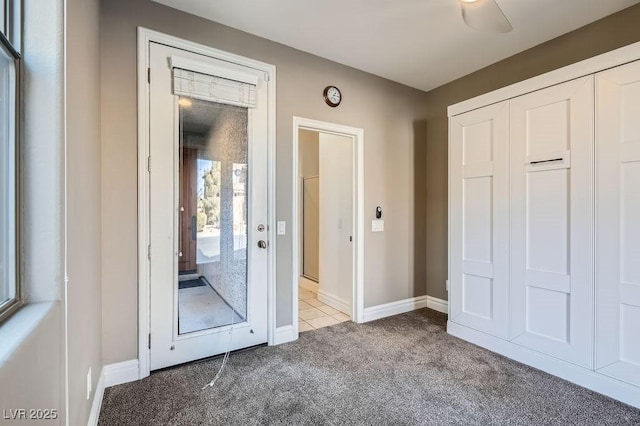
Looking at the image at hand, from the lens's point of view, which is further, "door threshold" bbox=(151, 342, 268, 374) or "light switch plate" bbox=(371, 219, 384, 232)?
"light switch plate" bbox=(371, 219, 384, 232)

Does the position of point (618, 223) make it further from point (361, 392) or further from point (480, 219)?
point (361, 392)

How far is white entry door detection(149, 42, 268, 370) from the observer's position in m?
2.32

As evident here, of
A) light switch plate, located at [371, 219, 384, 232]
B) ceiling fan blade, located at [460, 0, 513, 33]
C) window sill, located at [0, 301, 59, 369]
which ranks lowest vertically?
window sill, located at [0, 301, 59, 369]

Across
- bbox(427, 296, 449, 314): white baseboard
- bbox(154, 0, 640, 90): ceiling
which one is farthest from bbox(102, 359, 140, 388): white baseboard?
bbox(427, 296, 449, 314): white baseboard

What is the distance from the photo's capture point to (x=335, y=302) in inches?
153

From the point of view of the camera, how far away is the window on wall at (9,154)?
3.18 feet

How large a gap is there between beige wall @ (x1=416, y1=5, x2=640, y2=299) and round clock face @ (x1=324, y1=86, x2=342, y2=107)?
4.66 ft

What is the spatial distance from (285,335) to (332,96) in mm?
2426

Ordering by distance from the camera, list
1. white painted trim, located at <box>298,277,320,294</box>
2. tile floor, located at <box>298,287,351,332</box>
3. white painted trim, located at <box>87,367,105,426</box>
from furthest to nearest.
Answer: white painted trim, located at <box>298,277,320,294</box> → tile floor, located at <box>298,287,351,332</box> → white painted trim, located at <box>87,367,105,426</box>

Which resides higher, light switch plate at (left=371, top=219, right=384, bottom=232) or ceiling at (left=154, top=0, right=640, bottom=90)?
ceiling at (left=154, top=0, right=640, bottom=90)

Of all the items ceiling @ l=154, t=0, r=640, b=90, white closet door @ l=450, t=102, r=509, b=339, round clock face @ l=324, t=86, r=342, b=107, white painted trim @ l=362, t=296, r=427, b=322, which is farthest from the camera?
white painted trim @ l=362, t=296, r=427, b=322

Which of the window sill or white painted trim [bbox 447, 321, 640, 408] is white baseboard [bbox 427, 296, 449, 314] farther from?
the window sill

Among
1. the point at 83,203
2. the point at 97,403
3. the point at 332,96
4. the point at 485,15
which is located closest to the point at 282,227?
the point at 332,96

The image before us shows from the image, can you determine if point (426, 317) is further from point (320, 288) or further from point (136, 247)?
point (136, 247)
